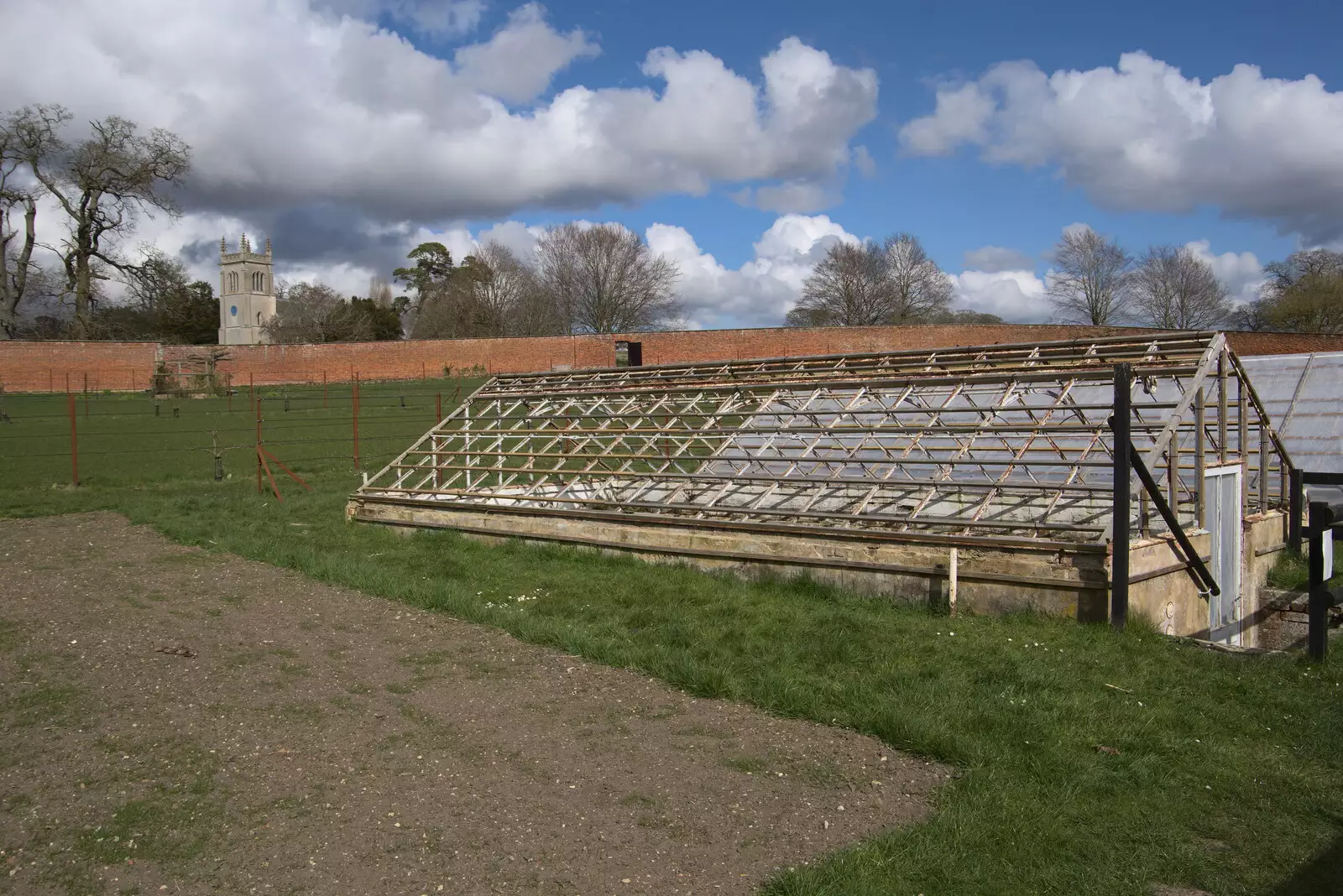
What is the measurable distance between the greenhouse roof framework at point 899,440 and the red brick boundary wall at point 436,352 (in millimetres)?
24872

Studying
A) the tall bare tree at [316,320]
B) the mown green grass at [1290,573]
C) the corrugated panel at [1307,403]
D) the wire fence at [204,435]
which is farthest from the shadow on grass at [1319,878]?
the tall bare tree at [316,320]

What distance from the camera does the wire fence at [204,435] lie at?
60.3 feet

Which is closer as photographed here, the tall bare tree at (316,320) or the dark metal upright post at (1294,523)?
the dark metal upright post at (1294,523)

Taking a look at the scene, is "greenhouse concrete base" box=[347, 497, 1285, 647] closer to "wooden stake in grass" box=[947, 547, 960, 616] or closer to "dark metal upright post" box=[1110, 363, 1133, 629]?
"wooden stake in grass" box=[947, 547, 960, 616]

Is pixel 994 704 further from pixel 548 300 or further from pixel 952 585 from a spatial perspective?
pixel 548 300

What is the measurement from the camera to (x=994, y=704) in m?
5.60

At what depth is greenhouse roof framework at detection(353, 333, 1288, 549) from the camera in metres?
8.70

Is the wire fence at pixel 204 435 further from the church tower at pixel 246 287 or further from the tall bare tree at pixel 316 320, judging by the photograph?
the church tower at pixel 246 287

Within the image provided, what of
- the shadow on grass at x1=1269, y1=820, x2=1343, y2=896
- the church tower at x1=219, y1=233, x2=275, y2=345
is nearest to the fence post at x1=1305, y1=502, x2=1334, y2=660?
the shadow on grass at x1=1269, y1=820, x2=1343, y2=896

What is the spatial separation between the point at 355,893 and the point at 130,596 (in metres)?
5.77

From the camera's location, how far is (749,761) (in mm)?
4895

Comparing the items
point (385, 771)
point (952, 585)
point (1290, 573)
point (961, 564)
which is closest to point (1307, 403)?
point (1290, 573)

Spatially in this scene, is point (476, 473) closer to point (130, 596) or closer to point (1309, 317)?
point (130, 596)

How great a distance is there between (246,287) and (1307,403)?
→ 323 feet
